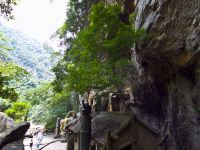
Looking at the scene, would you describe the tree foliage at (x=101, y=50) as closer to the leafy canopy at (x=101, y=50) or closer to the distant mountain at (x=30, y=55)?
the leafy canopy at (x=101, y=50)

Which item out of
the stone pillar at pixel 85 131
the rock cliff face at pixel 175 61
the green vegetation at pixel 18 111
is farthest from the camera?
the green vegetation at pixel 18 111

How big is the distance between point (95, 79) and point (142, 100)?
497 centimetres

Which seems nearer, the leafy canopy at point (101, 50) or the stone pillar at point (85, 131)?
the stone pillar at point (85, 131)

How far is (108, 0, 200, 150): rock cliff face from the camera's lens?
33.4 ft

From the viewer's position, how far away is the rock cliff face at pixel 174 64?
10.2m

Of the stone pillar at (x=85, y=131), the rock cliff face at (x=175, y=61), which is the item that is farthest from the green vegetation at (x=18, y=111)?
the stone pillar at (x=85, y=131)

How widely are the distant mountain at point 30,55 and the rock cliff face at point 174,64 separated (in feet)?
218

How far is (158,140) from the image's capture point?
40.6 feet

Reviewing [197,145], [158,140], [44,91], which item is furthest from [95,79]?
[44,91]

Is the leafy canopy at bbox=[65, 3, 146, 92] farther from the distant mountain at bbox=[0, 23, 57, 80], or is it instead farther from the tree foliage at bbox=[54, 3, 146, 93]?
the distant mountain at bbox=[0, 23, 57, 80]

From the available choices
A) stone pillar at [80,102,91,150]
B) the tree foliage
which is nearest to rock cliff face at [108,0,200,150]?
the tree foliage

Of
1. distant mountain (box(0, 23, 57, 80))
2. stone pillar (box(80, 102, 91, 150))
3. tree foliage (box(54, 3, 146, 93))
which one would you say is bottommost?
stone pillar (box(80, 102, 91, 150))

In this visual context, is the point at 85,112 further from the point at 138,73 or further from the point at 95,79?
the point at 138,73

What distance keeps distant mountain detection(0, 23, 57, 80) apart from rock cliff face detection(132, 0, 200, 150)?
6674 centimetres
